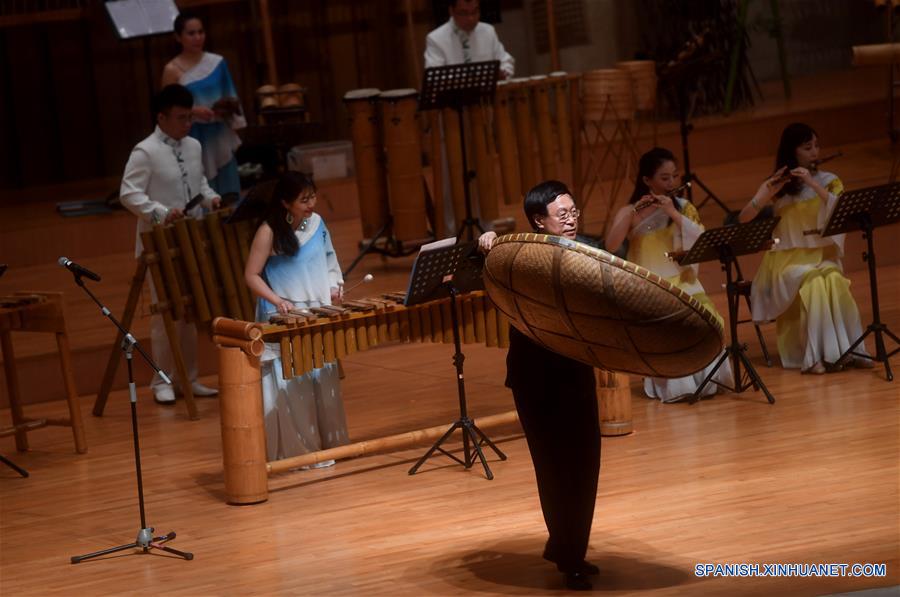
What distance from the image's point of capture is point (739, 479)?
227 inches

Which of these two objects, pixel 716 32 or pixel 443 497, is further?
pixel 716 32

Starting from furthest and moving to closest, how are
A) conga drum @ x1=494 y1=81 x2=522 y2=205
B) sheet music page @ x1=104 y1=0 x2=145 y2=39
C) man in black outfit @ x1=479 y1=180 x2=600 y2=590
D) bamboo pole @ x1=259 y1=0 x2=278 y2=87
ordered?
bamboo pole @ x1=259 y1=0 x2=278 y2=87 → sheet music page @ x1=104 y1=0 x2=145 y2=39 → conga drum @ x1=494 y1=81 x2=522 y2=205 → man in black outfit @ x1=479 y1=180 x2=600 y2=590

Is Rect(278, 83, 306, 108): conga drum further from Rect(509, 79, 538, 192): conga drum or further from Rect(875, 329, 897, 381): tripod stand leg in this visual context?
Rect(875, 329, 897, 381): tripod stand leg

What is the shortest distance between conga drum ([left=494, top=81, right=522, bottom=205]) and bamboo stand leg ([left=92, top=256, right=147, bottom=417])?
2658 mm

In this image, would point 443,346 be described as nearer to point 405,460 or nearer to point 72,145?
point 405,460

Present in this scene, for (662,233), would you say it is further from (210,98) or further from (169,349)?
(210,98)

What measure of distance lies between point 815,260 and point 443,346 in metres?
2.35

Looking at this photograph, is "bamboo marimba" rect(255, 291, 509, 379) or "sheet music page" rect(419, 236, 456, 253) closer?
"sheet music page" rect(419, 236, 456, 253)

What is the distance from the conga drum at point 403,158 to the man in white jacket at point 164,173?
1668 mm

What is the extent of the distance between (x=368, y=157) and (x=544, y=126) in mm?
1149

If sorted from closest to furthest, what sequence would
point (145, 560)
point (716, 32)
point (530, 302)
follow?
point (530, 302), point (145, 560), point (716, 32)

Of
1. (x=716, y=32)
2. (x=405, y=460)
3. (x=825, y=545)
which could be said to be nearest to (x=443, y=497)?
(x=405, y=460)

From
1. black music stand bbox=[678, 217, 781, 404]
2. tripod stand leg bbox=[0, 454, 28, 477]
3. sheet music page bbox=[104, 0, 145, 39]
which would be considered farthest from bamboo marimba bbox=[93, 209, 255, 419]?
sheet music page bbox=[104, 0, 145, 39]

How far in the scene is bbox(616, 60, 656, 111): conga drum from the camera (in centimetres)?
925
